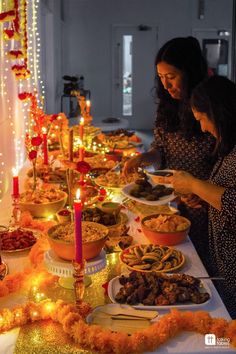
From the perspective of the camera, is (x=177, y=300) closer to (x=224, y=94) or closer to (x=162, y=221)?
(x=162, y=221)

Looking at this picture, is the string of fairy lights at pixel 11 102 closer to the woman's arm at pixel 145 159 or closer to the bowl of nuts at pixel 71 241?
the woman's arm at pixel 145 159

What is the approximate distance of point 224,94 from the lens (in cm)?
176

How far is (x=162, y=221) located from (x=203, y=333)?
2.21 ft

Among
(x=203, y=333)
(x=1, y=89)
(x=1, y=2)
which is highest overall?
(x=1, y=2)

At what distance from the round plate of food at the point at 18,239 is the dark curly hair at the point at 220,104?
30.8 inches

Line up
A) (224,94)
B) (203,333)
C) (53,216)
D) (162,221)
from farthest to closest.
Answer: (53,216) < (162,221) < (224,94) < (203,333)

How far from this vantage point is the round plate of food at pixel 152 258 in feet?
5.19

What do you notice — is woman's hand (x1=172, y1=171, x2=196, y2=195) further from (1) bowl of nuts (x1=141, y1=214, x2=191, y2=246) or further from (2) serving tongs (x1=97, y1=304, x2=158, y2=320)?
(2) serving tongs (x1=97, y1=304, x2=158, y2=320)

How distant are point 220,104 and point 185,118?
64 cm

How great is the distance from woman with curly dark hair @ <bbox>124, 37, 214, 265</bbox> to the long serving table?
491 mm

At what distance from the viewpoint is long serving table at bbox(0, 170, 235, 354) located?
1200 millimetres

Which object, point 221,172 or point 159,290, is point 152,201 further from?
point 159,290

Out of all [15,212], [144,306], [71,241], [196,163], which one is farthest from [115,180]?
[144,306]

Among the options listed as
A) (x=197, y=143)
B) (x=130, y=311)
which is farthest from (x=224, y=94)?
(x=130, y=311)
